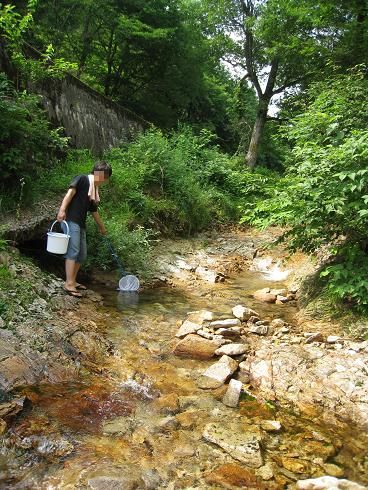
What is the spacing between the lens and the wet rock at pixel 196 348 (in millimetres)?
4125

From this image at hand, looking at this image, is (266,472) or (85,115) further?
(85,115)

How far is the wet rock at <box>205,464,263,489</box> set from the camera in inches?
92.6

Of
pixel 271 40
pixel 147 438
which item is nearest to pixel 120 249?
pixel 147 438

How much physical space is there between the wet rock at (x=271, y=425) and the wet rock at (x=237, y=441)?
0.50 feet

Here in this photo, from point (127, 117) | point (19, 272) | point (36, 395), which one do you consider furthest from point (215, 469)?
point (127, 117)

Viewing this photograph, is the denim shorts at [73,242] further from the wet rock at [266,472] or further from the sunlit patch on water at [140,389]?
the wet rock at [266,472]

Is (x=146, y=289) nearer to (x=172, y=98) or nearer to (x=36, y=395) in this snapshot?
(x=36, y=395)

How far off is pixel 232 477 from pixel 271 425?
0.73m

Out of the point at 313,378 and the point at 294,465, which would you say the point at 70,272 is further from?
the point at 294,465

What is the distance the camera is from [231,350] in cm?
416

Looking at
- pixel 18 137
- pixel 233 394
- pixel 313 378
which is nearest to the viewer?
pixel 233 394

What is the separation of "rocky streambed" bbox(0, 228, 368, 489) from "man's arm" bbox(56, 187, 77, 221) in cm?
78

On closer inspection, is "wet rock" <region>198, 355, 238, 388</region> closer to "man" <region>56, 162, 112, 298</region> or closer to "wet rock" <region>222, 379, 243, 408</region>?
"wet rock" <region>222, 379, 243, 408</region>

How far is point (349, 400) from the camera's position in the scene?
3.38m
